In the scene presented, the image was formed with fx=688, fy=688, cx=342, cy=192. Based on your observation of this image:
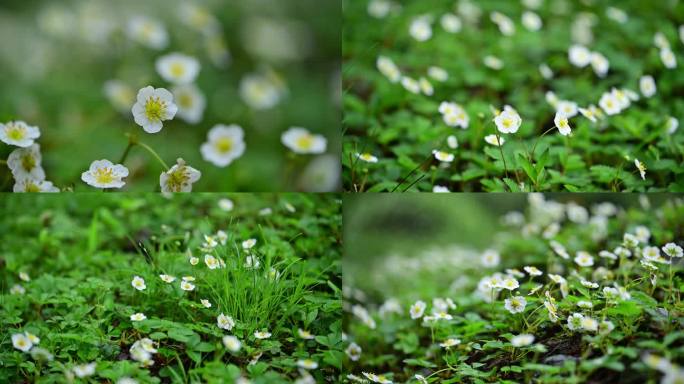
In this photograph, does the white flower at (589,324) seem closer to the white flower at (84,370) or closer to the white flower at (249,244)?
the white flower at (249,244)

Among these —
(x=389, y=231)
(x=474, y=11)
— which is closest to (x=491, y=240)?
(x=389, y=231)

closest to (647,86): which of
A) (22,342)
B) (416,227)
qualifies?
(416,227)

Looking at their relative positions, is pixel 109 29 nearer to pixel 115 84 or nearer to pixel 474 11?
pixel 115 84

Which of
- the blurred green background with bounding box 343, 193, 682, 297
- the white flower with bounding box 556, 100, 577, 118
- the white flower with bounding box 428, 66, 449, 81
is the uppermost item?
the white flower with bounding box 428, 66, 449, 81

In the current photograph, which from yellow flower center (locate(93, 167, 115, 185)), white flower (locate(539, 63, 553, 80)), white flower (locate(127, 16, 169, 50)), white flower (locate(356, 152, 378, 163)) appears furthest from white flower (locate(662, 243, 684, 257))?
white flower (locate(127, 16, 169, 50))

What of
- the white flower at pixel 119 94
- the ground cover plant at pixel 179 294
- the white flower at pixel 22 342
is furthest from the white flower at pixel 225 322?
the white flower at pixel 119 94

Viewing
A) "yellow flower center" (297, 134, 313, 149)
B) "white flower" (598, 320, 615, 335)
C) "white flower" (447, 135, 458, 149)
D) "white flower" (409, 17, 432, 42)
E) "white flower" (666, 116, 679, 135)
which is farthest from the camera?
"white flower" (409, 17, 432, 42)

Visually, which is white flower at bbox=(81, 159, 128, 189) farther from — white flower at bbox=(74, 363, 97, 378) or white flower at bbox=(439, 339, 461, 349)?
white flower at bbox=(439, 339, 461, 349)
